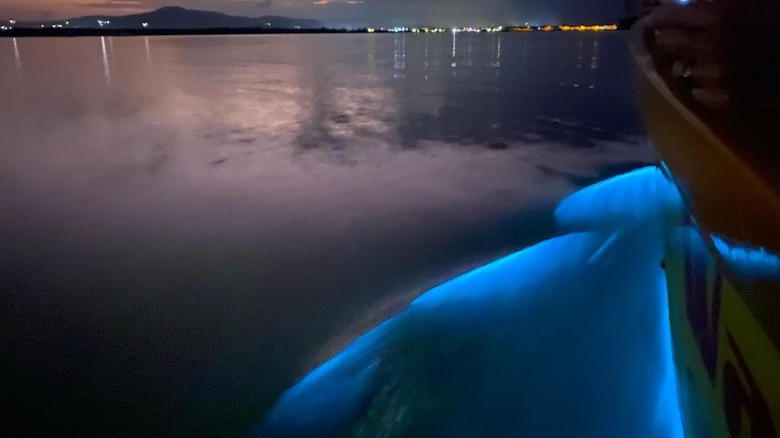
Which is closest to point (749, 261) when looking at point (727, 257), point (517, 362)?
point (727, 257)

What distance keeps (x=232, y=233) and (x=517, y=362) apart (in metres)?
2.74

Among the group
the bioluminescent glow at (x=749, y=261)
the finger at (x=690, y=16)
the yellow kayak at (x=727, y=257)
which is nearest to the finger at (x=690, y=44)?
the finger at (x=690, y=16)

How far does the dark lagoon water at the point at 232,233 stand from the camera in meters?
3.16

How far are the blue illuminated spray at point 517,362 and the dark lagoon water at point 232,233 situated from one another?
9.0 inches

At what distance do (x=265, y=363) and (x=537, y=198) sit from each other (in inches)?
128

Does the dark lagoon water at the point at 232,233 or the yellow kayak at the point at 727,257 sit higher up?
the yellow kayak at the point at 727,257

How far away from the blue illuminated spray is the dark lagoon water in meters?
0.23

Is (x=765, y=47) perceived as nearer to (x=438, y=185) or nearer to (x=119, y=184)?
(x=438, y=185)

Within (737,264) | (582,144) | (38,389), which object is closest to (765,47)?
(737,264)

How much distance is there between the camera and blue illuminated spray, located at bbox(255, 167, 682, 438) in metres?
2.77

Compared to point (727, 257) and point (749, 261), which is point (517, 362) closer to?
point (727, 257)

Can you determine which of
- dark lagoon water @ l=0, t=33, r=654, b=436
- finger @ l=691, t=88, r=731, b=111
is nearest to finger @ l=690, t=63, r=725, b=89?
finger @ l=691, t=88, r=731, b=111

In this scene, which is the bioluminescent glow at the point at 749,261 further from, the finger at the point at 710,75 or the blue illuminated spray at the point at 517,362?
the blue illuminated spray at the point at 517,362

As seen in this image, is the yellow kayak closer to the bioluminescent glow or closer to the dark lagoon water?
the bioluminescent glow
